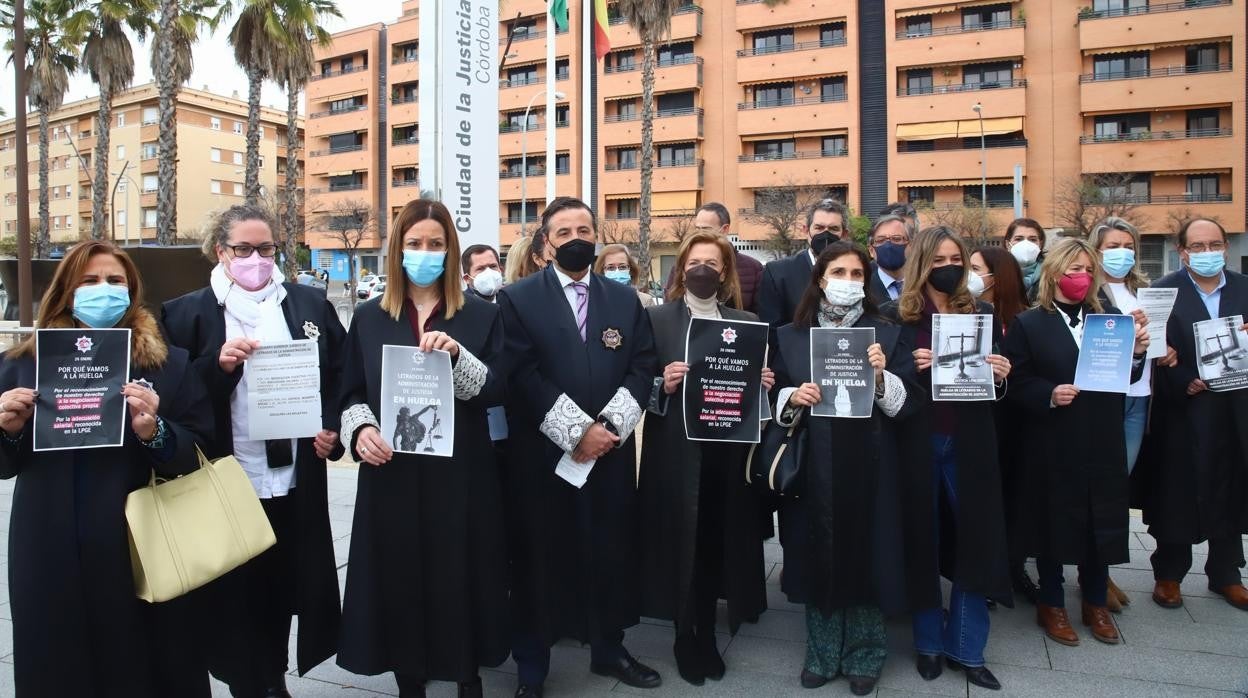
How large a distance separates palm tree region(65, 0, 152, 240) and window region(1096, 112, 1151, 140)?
43.1 m

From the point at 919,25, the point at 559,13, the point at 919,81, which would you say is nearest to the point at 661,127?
the point at 919,81

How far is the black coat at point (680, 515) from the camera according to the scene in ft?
12.9

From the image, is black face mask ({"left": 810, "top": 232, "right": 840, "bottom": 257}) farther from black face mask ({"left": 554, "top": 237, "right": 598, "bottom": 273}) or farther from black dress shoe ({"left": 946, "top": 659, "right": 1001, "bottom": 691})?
black dress shoe ({"left": 946, "top": 659, "right": 1001, "bottom": 691})

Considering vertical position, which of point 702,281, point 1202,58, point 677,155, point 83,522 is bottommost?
point 83,522

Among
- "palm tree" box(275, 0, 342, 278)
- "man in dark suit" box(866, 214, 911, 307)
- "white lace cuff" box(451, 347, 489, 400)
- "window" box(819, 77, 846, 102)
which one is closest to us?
"white lace cuff" box(451, 347, 489, 400)

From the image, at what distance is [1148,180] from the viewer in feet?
138

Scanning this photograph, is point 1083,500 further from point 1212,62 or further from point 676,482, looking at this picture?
point 1212,62

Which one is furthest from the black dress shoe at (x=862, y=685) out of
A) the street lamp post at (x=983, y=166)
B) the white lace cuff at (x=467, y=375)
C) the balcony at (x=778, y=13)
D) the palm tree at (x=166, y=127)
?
the balcony at (x=778, y=13)

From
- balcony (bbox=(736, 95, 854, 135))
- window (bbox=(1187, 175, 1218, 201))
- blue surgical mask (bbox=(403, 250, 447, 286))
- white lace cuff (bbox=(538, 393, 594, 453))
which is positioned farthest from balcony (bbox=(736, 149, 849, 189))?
blue surgical mask (bbox=(403, 250, 447, 286))

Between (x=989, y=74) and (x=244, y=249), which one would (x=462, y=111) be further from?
(x=989, y=74)

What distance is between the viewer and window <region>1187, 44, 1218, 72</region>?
40406 mm

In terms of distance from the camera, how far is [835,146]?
157ft

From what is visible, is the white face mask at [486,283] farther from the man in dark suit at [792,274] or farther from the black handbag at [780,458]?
the black handbag at [780,458]

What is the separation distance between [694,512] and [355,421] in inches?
62.1
